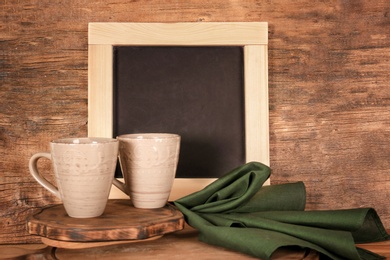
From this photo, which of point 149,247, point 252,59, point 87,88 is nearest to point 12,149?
point 87,88

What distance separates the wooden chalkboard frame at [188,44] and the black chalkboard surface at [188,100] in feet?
0.05

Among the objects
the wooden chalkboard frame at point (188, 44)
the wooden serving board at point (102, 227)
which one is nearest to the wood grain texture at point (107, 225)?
the wooden serving board at point (102, 227)

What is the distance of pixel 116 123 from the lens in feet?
3.67

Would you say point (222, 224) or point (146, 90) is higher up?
point (146, 90)

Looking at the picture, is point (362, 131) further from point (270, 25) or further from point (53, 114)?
point (53, 114)

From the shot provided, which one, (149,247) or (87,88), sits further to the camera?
(87,88)

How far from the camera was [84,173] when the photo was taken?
0.82m

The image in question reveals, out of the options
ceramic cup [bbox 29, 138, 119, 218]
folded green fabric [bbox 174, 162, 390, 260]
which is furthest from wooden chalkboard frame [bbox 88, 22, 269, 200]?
ceramic cup [bbox 29, 138, 119, 218]

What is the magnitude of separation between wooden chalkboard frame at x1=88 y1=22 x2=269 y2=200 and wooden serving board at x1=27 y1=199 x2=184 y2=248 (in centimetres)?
24

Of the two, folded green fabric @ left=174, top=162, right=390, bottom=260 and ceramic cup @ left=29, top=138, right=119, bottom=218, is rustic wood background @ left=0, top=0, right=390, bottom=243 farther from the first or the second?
ceramic cup @ left=29, top=138, right=119, bottom=218

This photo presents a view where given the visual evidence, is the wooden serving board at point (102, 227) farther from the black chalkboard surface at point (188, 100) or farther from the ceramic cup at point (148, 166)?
the black chalkboard surface at point (188, 100)

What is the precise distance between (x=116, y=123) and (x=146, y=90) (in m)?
0.10

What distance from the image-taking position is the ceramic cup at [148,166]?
892 mm

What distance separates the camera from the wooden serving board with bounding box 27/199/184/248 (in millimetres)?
792
